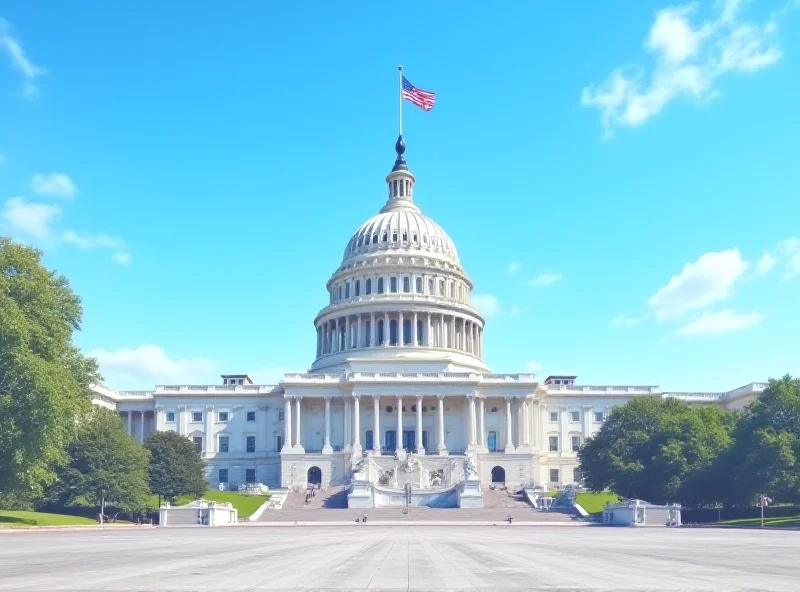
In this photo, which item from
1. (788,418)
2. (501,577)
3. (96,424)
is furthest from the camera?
(96,424)

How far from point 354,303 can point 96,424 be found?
213 ft

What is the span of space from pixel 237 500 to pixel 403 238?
66.3 m

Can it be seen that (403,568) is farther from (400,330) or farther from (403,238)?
(403,238)

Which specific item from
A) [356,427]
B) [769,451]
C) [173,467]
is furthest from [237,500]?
[769,451]

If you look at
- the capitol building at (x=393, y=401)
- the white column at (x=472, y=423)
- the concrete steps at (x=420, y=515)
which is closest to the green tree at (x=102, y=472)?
the concrete steps at (x=420, y=515)

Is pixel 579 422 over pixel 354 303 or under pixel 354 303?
under

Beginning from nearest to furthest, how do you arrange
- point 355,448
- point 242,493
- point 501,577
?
point 501,577 → point 242,493 → point 355,448

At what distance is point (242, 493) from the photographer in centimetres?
11431

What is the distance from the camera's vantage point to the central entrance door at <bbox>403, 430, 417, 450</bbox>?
133m

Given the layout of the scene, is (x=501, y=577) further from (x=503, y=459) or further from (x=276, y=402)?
(x=276, y=402)

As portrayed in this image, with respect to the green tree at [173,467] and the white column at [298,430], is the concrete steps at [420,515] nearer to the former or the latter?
the green tree at [173,467]

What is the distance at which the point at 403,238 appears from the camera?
513 feet

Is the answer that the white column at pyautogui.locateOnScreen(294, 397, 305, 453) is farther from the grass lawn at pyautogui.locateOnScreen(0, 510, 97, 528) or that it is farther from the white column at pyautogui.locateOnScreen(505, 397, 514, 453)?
the grass lawn at pyautogui.locateOnScreen(0, 510, 97, 528)

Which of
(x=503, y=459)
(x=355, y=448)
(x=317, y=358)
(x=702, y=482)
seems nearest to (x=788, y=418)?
(x=702, y=482)
